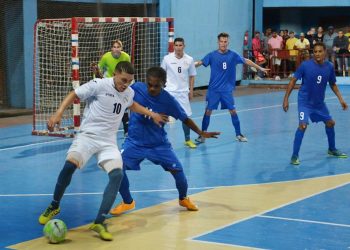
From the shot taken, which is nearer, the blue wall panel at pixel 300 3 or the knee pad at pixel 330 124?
the knee pad at pixel 330 124

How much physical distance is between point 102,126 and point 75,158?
0.49m

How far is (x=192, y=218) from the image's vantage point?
8.64m

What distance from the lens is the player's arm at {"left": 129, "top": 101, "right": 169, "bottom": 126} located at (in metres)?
8.09

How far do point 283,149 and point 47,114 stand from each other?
22.8 ft

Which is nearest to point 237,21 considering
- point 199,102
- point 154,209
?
point 199,102

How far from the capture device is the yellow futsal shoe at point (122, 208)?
28.9 ft

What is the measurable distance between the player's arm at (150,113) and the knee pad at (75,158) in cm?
90

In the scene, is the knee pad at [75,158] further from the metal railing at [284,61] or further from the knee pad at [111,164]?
the metal railing at [284,61]

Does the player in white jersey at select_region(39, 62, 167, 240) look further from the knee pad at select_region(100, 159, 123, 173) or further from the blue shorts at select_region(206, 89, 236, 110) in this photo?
the blue shorts at select_region(206, 89, 236, 110)

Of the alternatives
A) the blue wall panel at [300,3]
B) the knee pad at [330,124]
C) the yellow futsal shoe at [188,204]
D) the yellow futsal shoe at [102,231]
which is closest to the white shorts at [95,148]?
the yellow futsal shoe at [102,231]

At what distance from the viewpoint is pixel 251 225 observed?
8320 millimetres

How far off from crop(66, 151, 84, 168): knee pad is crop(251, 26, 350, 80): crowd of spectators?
2343 cm

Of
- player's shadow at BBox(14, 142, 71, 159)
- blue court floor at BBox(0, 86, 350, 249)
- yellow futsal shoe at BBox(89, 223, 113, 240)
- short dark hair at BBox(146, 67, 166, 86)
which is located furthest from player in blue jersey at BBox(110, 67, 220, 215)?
player's shadow at BBox(14, 142, 71, 159)

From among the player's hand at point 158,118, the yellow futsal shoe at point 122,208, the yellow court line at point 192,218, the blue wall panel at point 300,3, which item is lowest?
the yellow court line at point 192,218
